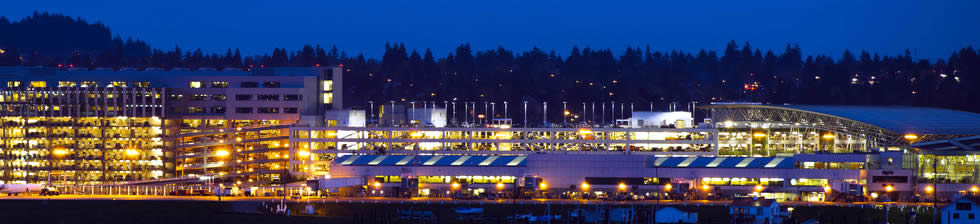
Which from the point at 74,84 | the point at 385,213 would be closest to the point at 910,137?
the point at 385,213

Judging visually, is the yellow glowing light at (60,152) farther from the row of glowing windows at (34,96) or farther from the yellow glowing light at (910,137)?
the yellow glowing light at (910,137)

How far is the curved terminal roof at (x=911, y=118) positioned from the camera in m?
139

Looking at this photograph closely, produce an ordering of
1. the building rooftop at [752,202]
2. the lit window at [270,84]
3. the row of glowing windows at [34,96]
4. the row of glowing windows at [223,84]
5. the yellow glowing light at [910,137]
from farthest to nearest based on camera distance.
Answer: the row of glowing windows at [223,84] → the lit window at [270,84] → the row of glowing windows at [34,96] → the yellow glowing light at [910,137] → the building rooftop at [752,202]

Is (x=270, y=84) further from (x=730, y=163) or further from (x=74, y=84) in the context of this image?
(x=730, y=163)

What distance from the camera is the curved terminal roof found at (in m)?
139

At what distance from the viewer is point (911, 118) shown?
147750 millimetres

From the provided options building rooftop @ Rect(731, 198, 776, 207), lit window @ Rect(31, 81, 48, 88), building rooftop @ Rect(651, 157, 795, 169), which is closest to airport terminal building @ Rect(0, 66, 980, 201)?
lit window @ Rect(31, 81, 48, 88)

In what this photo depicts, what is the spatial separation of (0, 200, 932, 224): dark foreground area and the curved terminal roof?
89.1 feet

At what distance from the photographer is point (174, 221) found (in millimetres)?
108250

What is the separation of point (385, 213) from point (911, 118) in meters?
60.3

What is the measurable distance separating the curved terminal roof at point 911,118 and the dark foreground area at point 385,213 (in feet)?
89.1

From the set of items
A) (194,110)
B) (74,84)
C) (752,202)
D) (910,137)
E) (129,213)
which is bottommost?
(129,213)

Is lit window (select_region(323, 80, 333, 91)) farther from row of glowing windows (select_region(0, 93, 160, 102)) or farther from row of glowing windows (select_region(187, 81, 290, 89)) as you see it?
row of glowing windows (select_region(0, 93, 160, 102))

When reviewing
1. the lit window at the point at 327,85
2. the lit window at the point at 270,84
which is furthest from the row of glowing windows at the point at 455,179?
the lit window at the point at 327,85
